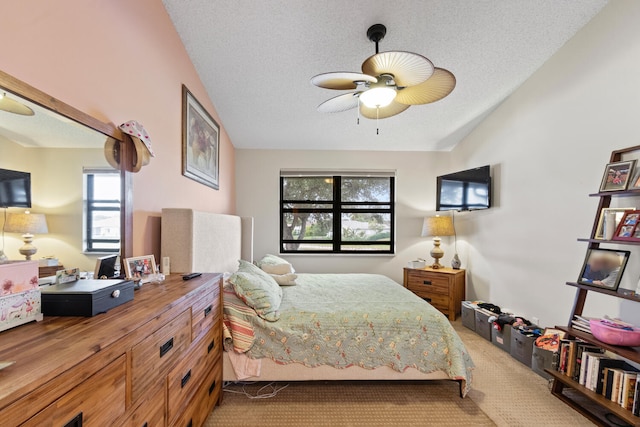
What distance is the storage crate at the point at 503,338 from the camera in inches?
104

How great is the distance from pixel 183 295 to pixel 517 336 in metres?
2.86

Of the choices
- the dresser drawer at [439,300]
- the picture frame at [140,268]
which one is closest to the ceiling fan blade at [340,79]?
the picture frame at [140,268]

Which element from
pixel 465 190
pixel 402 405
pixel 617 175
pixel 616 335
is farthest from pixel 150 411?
pixel 465 190

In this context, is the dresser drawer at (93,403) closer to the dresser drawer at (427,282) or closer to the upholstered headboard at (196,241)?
the upholstered headboard at (196,241)

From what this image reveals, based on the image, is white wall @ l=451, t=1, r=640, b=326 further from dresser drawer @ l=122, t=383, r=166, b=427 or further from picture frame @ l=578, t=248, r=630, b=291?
dresser drawer @ l=122, t=383, r=166, b=427

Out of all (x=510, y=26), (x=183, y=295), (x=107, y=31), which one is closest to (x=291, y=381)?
(x=183, y=295)

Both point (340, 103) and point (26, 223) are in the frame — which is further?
point (340, 103)

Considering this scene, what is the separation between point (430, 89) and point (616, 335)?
1943 millimetres

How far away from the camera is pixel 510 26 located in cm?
219

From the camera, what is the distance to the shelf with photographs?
1.71m

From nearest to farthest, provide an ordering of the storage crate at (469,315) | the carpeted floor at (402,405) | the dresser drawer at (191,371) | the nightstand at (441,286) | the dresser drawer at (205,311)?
the dresser drawer at (191,371) → the dresser drawer at (205,311) → the carpeted floor at (402,405) → the storage crate at (469,315) → the nightstand at (441,286)

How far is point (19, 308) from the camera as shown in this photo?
0.85 meters

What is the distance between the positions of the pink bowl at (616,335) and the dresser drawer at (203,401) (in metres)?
2.53

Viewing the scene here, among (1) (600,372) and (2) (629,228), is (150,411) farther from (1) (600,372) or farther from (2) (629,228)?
(2) (629,228)
